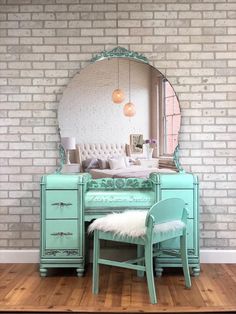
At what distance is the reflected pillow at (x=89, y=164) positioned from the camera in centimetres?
380

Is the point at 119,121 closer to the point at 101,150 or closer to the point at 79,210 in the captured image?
the point at 101,150

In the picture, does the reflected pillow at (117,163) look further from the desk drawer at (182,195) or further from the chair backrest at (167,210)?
the chair backrest at (167,210)

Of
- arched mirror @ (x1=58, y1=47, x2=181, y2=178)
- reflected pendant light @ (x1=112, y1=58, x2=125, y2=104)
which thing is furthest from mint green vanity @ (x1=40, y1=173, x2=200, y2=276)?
reflected pendant light @ (x1=112, y1=58, x2=125, y2=104)

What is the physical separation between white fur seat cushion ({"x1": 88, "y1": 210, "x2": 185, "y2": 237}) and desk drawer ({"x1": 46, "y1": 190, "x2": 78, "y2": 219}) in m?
0.34

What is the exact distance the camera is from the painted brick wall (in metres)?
3.86

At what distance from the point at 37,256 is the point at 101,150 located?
114 cm

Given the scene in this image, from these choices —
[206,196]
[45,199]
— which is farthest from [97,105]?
[206,196]

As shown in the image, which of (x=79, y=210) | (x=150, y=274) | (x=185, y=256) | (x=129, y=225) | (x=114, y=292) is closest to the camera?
(x=150, y=274)

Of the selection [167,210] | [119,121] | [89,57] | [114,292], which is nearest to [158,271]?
[114,292]

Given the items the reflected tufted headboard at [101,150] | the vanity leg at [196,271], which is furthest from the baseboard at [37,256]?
the reflected tufted headboard at [101,150]

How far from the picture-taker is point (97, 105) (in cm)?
382

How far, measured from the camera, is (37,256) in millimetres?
3887

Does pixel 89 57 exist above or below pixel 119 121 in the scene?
above

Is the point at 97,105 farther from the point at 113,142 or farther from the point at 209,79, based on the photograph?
the point at 209,79
